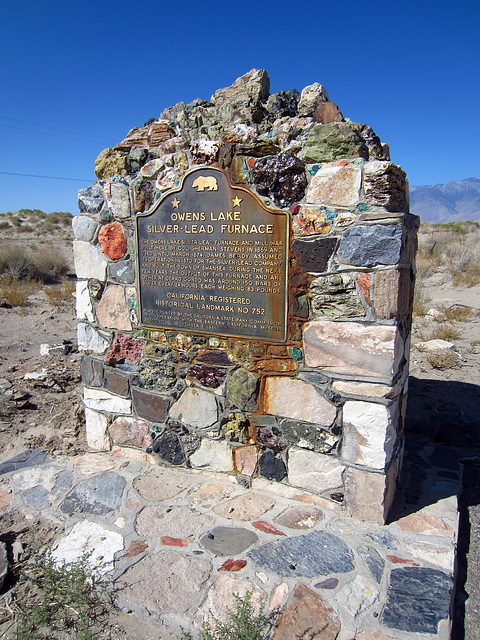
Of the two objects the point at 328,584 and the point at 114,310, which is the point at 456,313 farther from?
the point at 328,584

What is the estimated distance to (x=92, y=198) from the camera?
2.92 meters

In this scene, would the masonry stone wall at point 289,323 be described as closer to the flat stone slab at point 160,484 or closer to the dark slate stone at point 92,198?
the dark slate stone at point 92,198

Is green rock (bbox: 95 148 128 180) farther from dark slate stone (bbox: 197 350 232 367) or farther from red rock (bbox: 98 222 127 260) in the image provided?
dark slate stone (bbox: 197 350 232 367)

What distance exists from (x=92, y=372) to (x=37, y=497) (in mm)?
921

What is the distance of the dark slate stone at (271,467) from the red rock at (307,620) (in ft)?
2.52

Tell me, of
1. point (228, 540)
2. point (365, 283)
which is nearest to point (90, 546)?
point (228, 540)

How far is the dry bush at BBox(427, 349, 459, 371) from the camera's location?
5.38m

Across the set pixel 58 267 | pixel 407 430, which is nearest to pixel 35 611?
pixel 407 430

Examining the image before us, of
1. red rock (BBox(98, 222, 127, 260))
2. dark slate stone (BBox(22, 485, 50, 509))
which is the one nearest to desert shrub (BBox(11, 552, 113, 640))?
dark slate stone (BBox(22, 485, 50, 509))

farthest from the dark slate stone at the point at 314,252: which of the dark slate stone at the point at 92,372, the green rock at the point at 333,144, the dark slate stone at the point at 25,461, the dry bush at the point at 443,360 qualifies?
the dry bush at the point at 443,360

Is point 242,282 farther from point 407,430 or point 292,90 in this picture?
point 407,430

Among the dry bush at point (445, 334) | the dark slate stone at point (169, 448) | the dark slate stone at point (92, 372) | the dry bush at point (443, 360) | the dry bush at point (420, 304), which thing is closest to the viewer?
the dark slate stone at point (169, 448)

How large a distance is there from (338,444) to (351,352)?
0.55 meters

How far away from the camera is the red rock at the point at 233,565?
203 cm
